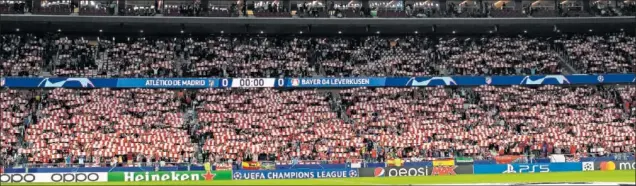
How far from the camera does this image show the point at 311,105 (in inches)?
2153

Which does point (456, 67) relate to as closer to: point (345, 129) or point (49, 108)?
point (345, 129)

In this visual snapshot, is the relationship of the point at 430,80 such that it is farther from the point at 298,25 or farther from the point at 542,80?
the point at 298,25

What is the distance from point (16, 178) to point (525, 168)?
26502 millimetres

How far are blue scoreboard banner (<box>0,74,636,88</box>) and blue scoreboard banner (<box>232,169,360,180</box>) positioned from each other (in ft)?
50.9

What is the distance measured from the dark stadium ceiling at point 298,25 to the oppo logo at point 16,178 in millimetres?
18479

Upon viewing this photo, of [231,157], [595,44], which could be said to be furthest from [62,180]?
[595,44]

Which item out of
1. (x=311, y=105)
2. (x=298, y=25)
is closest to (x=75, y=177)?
(x=311, y=105)

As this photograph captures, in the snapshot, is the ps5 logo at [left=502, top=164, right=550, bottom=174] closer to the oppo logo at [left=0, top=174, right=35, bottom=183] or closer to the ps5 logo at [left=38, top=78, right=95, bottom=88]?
the oppo logo at [left=0, top=174, right=35, bottom=183]

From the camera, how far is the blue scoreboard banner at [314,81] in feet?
174

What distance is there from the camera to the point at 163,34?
200ft

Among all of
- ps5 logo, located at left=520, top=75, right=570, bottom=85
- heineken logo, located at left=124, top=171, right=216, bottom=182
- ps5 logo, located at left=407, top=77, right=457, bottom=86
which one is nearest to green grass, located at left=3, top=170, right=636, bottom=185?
heineken logo, located at left=124, top=171, right=216, bottom=182

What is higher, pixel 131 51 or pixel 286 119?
pixel 131 51

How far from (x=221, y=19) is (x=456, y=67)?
18.0 m

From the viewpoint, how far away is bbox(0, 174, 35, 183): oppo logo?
37406 millimetres
